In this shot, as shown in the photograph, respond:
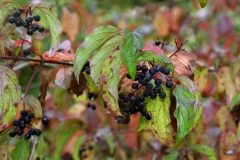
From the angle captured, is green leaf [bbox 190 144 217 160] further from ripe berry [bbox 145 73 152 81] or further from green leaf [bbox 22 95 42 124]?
green leaf [bbox 22 95 42 124]

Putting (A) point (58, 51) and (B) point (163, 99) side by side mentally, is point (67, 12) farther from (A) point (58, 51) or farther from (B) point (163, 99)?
(B) point (163, 99)

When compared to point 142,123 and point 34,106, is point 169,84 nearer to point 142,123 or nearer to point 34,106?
point 142,123

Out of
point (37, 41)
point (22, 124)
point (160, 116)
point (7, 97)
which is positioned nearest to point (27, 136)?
point (22, 124)

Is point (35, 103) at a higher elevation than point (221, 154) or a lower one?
higher

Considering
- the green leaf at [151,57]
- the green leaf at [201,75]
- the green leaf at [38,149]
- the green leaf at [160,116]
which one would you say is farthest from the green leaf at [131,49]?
the green leaf at [201,75]

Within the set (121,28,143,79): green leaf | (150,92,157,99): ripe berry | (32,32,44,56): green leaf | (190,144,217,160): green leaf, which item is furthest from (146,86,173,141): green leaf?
(32,32,44,56): green leaf

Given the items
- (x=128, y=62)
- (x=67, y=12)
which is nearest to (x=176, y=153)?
(x=128, y=62)
